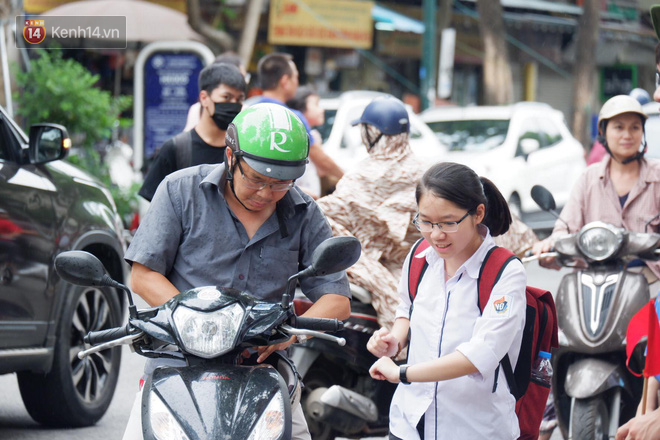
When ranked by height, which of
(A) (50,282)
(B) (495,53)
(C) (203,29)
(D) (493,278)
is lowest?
(A) (50,282)

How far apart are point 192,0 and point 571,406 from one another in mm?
12236

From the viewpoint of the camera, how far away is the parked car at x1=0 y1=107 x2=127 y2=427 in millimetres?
5770

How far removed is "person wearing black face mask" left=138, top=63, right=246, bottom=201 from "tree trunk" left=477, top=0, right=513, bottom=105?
54.7ft

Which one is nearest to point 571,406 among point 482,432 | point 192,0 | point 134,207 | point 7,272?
point 482,432

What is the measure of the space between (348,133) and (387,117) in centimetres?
831

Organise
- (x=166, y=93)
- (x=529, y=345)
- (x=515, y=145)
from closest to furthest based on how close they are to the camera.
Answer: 1. (x=529, y=345)
2. (x=166, y=93)
3. (x=515, y=145)

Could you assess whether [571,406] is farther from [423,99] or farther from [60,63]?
[423,99]

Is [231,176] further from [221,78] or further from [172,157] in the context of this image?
[221,78]

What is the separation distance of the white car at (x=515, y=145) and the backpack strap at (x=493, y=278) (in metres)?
11.3

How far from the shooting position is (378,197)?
5.38 m

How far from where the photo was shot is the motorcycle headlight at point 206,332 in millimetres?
3033

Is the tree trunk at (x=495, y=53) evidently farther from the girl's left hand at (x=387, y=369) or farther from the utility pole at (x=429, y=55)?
the girl's left hand at (x=387, y=369)

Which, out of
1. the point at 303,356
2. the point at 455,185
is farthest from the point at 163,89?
the point at 455,185

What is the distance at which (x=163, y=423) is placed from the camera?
2.96 m
